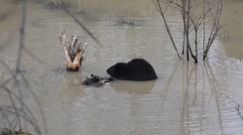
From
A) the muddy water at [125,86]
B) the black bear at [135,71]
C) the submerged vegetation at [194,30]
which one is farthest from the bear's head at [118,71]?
the submerged vegetation at [194,30]

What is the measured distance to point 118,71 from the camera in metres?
8.04

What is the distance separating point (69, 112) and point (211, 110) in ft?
5.03

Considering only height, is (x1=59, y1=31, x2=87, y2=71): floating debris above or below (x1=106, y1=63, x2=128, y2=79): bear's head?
above

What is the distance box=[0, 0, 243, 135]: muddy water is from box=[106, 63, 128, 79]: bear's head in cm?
18

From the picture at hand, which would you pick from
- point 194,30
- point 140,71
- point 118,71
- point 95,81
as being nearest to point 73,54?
point 118,71

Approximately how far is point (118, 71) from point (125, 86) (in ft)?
1.19

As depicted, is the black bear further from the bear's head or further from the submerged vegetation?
the submerged vegetation

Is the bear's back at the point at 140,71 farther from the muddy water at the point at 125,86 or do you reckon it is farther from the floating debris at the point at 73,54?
the floating debris at the point at 73,54

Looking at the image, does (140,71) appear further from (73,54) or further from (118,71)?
(73,54)

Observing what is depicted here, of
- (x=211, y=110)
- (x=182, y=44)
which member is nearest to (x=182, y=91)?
(x=211, y=110)

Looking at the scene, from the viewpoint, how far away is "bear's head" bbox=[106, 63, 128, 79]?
8.03 meters

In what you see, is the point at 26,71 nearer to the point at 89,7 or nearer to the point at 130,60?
the point at 130,60

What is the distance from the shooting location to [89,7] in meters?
13.6

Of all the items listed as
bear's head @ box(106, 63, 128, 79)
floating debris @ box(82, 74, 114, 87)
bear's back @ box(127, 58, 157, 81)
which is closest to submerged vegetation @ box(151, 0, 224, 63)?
bear's back @ box(127, 58, 157, 81)
